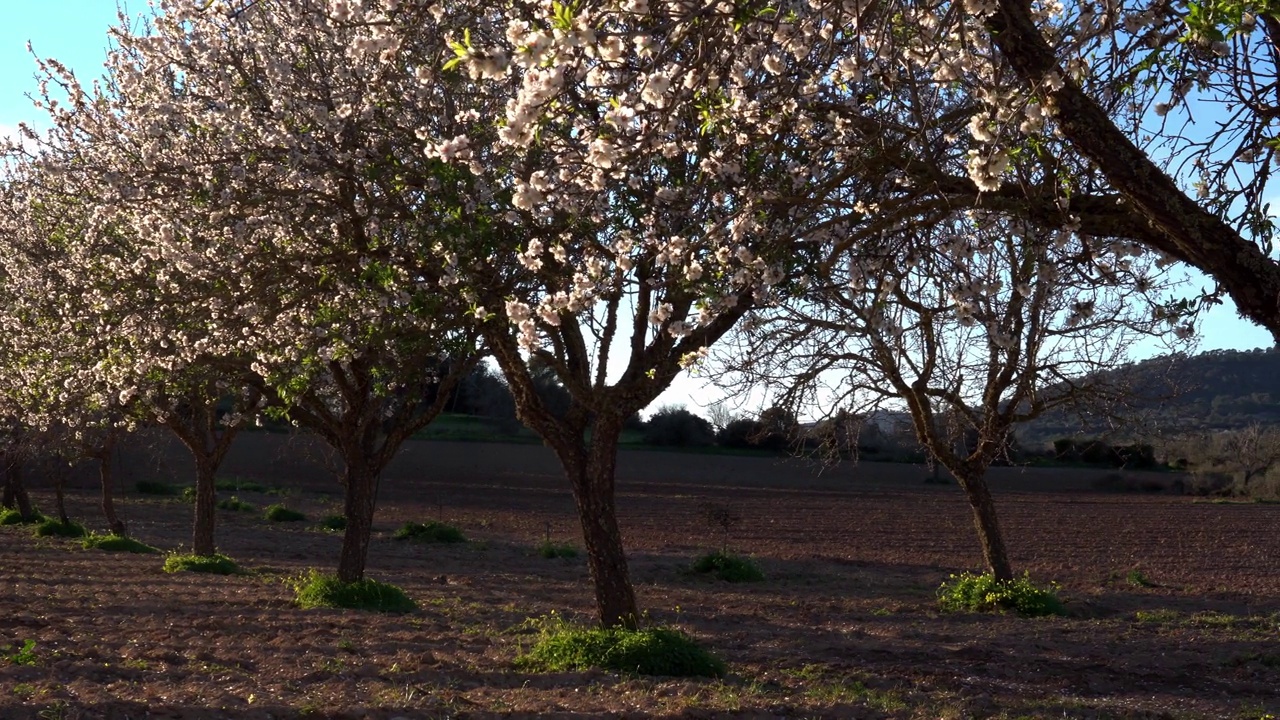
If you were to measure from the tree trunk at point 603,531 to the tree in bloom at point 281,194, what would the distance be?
5.24 feet

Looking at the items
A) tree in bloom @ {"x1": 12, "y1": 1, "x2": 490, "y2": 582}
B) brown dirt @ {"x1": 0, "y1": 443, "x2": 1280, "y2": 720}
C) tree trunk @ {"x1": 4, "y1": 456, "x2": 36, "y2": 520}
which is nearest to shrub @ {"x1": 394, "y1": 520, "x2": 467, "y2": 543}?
brown dirt @ {"x1": 0, "y1": 443, "x2": 1280, "y2": 720}

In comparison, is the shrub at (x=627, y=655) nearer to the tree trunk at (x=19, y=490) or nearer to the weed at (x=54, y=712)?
the weed at (x=54, y=712)

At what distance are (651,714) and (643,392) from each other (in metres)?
3.35

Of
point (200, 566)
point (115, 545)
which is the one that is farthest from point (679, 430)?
point (200, 566)

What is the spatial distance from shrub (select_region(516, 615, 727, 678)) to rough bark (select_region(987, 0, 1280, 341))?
17.2 feet

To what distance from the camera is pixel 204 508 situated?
1855 cm

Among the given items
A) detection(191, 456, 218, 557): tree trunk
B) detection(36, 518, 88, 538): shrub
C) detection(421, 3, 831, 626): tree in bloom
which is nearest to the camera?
detection(421, 3, 831, 626): tree in bloom

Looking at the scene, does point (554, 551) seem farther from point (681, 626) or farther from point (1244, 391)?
point (1244, 391)

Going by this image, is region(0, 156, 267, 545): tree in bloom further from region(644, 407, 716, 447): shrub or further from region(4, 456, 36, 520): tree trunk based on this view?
region(644, 407, 716, 447): shrub

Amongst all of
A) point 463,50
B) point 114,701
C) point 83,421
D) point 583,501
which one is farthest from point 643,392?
point 83,421

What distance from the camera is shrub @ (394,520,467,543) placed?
26.5 metres

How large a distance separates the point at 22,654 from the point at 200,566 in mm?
9704

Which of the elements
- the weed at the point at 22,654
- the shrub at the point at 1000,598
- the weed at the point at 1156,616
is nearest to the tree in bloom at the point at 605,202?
the weed at the point at 22,654

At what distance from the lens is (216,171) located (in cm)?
891
